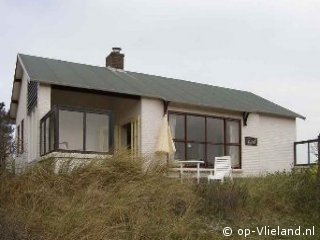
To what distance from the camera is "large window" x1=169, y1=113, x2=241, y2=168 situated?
1977 cm

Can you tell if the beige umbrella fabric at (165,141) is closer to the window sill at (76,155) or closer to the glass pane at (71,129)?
the glass pane at (71,129)

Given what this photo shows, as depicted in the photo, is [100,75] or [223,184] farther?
[100,75]

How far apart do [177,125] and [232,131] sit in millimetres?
2674

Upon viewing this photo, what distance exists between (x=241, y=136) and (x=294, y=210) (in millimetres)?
6935

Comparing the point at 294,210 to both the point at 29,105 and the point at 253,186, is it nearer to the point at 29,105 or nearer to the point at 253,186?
the point at 253,186

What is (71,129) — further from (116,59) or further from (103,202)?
(116,59)

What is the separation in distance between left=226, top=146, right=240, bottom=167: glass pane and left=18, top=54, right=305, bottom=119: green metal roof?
1602mm

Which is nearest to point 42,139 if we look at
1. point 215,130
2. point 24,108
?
point 24,108

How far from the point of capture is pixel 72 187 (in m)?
12.4

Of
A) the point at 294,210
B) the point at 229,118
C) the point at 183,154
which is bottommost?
the point at 294,210

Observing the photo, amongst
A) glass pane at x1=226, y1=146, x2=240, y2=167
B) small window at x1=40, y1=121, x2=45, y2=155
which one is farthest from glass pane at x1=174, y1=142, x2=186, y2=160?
small window at x1=40, y1=121, x2=45, y2=155

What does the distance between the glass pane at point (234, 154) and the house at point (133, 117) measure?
0.04m

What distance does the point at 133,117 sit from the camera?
62.3 feet

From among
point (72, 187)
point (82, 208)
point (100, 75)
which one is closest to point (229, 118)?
point (100, 75)
